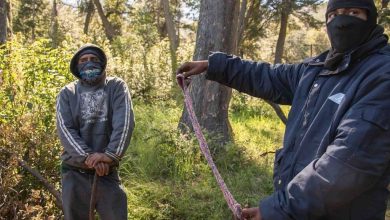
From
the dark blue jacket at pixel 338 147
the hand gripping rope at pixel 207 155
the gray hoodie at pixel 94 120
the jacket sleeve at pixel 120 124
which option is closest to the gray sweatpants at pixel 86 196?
the gray hoodie at pixel 94 120

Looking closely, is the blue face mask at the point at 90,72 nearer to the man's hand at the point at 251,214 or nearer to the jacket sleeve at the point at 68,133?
the jacket sleeve at the point at 68,133

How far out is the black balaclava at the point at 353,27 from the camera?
2.17 metres

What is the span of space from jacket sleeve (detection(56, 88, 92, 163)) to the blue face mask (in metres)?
0.24

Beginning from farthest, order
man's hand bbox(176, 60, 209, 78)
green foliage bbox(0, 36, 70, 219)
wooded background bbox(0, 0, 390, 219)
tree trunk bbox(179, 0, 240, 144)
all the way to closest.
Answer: tree trunk bbox(179, 0, 240, 144)
wooded background bbox(0, 0, 390, 219)
green foliage bbox(0, 36, 70, 219)
man's hand bbox(176, 60, 209, 78)

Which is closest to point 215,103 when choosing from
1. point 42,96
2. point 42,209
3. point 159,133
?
point 159,133

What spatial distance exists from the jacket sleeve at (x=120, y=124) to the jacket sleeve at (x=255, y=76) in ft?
3.99

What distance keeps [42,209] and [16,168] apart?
52 cm

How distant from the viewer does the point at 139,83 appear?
444 inches

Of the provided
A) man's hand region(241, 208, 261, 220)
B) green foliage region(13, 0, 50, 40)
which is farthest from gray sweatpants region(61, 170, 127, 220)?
green foliage region(13, 0, 50, 40)

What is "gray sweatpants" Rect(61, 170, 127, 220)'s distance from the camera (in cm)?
384

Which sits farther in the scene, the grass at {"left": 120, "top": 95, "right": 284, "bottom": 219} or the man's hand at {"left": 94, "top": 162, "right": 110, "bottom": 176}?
the grass at {"left": 120, "top": 95, "right": 284, "bottom": 219}

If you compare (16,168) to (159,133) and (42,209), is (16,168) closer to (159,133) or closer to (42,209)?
(42,209)

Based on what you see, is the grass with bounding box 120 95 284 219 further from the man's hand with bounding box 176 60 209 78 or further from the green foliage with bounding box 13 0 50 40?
the green foliage with bounding box 13 0 50 40

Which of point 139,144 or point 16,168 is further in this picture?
point 139,144
